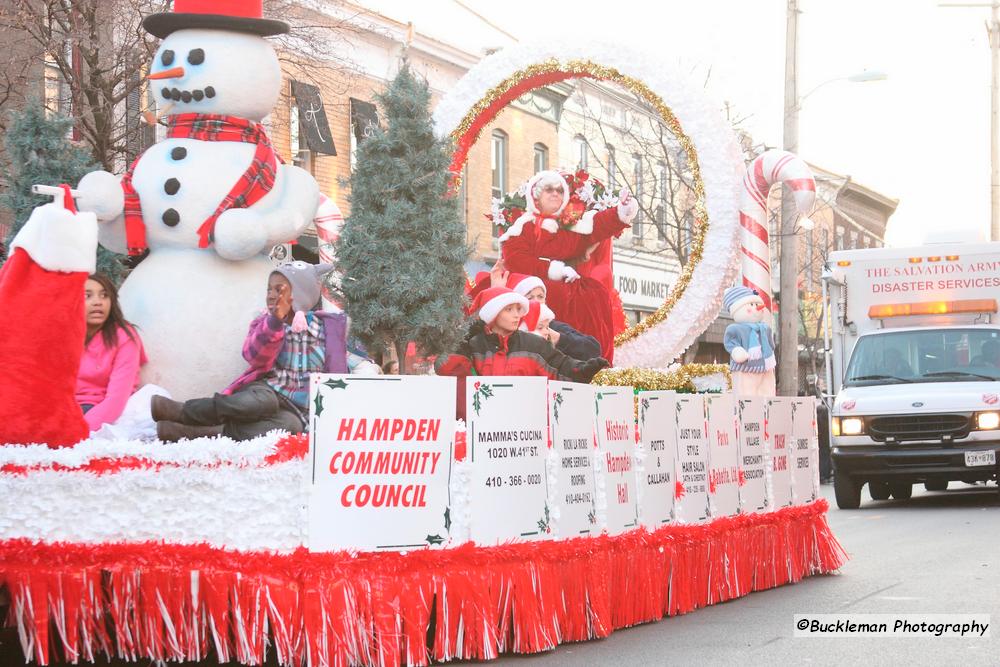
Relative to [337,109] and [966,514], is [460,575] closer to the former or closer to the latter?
[966,514]

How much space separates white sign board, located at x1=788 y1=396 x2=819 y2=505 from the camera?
34.1ft

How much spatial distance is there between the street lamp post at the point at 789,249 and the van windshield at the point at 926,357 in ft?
19.6

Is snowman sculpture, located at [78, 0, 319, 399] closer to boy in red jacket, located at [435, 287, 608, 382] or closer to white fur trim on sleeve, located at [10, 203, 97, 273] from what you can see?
boy in red jacket, located at [435, 287, 608, 382]

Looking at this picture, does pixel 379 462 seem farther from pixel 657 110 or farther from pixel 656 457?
pixel 657 110

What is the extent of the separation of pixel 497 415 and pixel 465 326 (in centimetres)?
284

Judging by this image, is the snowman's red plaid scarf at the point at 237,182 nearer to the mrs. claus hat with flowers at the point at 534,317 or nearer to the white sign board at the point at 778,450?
the mrs. claus hat with flowers at the point at 534,317

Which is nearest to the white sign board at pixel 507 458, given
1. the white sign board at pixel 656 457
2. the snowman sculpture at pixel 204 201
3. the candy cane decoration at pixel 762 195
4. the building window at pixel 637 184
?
the white sign board at pixel 656 457

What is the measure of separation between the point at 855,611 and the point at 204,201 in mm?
4352

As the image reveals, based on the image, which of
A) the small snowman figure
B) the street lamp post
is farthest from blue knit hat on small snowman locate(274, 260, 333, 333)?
the street lamp post

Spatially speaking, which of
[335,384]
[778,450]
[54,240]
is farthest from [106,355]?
[778,450]

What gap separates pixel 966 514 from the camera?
1533cm

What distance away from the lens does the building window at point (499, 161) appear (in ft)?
105

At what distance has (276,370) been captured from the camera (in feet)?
27.0

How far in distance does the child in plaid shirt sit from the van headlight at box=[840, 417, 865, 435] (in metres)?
9.17
